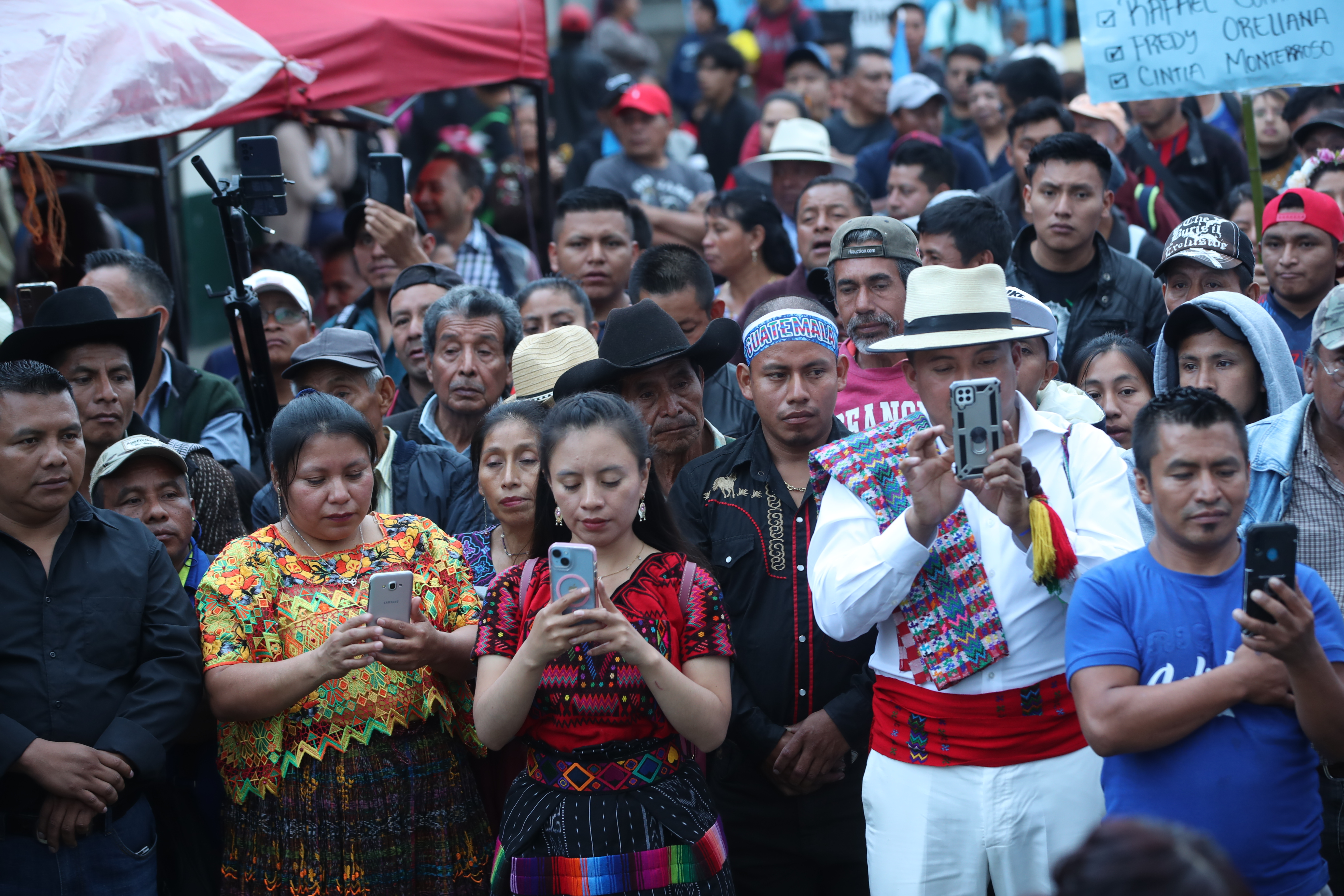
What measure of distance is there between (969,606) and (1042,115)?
485 centimetres

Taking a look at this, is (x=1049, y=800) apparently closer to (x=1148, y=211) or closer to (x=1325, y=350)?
(x=1325, y=350)

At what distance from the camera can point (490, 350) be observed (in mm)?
5105

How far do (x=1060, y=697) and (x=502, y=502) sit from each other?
1.80 meters

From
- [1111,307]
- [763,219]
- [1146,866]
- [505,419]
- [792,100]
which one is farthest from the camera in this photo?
[792,100]

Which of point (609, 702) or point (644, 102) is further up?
point (644, 102)

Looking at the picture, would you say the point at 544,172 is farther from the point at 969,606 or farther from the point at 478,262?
the point at 969,606

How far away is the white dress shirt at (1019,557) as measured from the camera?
9.90 ft

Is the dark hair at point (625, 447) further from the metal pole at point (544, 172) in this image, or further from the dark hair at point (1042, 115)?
the metal pole at point (544, 172)

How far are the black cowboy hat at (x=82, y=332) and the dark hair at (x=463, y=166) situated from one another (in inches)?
139

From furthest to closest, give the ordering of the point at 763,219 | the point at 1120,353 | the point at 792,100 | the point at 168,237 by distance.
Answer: the point at 792,100 → the point at 763,219 → the point at 168,237 → the point at 1120,353

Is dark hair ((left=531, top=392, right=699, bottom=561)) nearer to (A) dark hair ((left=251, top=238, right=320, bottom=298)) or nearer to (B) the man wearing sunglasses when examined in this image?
(B) the man wearing sunglasses

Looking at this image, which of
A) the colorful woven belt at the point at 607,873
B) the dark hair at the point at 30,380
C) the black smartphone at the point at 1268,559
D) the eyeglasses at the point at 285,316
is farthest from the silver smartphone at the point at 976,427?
the eyeglasses at the point at 285,316

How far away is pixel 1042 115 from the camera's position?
23.6 feet

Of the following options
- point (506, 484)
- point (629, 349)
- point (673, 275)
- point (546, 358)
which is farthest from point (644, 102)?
point (506, 484)
